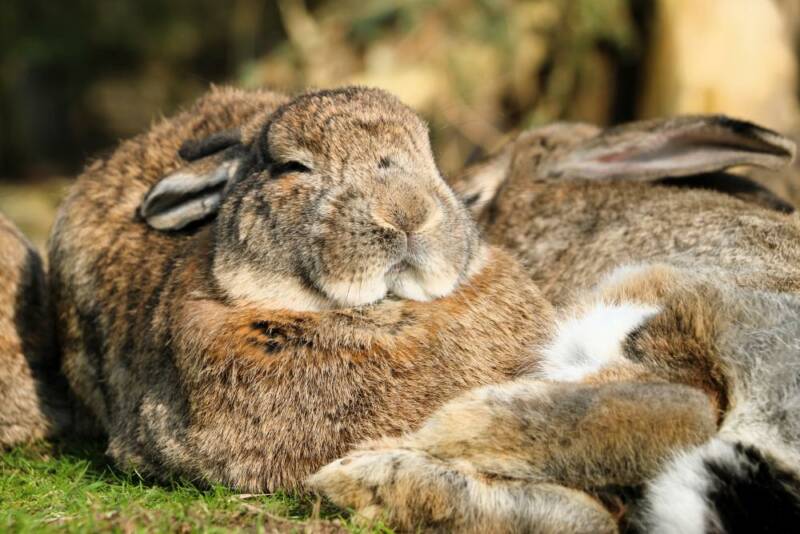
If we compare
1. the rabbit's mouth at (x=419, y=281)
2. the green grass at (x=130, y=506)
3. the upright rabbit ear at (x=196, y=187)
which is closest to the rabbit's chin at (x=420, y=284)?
the rabbit's mouth at (x=419, y=281)

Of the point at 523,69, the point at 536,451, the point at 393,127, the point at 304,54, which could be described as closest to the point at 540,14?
the point at 523,69

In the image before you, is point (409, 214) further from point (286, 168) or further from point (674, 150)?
point (674, 150)

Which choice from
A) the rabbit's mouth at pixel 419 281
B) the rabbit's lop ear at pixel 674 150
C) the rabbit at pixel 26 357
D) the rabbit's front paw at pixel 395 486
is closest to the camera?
the rabbit's front paw at pixel 395 486

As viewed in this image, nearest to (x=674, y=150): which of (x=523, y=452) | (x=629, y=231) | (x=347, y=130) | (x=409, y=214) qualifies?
(x=629, y=231)

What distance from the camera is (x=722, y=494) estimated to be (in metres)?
3.38

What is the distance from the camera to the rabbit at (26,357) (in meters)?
5.34

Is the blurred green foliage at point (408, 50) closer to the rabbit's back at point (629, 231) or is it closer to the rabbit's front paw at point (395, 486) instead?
the rabbit's back at point (629, 231)

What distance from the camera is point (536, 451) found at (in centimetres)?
360

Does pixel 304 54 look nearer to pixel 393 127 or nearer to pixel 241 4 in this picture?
pixel 241 4

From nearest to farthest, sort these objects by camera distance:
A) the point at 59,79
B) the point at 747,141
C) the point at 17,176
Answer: the point at 747,141 < the point at 17,176 < the point at 59,79

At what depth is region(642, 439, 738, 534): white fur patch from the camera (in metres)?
3.37

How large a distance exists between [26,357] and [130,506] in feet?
6.69

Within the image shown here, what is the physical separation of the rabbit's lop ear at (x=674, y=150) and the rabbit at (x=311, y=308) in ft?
5.66

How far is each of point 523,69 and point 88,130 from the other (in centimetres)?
737
